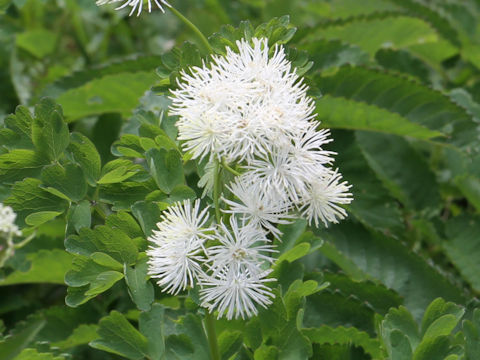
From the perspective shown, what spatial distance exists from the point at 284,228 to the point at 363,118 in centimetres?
56

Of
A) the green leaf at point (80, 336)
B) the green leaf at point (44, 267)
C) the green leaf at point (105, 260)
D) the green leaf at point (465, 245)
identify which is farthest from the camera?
the green leaf at point (465, 245)

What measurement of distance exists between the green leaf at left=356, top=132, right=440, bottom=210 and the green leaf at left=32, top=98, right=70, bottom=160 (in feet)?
2.78

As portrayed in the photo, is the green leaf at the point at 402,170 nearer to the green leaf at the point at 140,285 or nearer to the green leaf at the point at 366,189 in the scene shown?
the green leaf at the point at 366,189

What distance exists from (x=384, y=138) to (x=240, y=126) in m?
1.01

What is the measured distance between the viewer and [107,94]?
1414mm

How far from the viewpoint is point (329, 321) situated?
1.06 metres

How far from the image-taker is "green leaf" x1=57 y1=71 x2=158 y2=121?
4.47 ft

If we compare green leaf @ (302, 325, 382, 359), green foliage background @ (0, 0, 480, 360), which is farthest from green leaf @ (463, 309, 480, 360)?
green leaf @ (302, 325, 382, 359)

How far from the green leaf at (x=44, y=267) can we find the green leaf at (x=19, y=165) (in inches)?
15.5

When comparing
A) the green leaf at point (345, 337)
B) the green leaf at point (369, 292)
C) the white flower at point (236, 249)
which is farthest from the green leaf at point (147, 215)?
the green leaf at point (369, 292)

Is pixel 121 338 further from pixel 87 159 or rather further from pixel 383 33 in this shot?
pixel 383 33

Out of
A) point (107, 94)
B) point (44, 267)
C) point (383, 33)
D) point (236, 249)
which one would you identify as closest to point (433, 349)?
point (236, 249)

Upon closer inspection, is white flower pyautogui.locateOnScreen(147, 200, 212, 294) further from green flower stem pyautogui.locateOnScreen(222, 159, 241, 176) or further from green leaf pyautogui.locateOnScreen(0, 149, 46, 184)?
green leaf pyautogui.locateOnScreen(0, 149, 46, 184)

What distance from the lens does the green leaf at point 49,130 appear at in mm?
769
